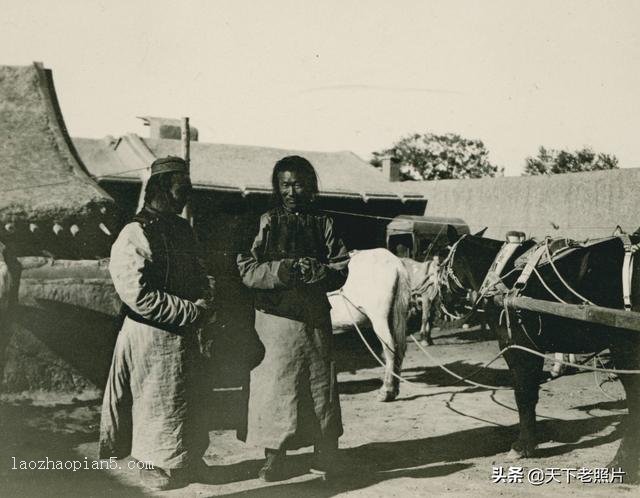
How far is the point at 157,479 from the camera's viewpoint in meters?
3.67

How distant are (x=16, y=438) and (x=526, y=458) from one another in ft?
13.0

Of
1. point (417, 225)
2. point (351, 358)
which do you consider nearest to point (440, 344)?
point (351, 358)

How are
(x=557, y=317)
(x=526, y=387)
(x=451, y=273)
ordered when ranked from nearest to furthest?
(x=557, y=317), (x=526, y=387), (x=451, y=273)

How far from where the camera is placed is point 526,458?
15.7 ft

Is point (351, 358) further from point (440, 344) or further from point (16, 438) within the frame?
point (16, 438)

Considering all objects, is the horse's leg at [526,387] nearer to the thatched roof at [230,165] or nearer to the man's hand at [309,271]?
the man's hand at [309,271]

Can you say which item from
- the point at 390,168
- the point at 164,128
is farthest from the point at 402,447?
the point at 390,168

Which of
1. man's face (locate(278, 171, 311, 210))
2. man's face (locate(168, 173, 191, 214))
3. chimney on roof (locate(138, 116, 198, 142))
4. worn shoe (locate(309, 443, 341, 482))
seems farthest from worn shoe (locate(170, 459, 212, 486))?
chimney on roof (locate(138, 116, 198, 142))

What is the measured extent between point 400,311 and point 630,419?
3277 mm

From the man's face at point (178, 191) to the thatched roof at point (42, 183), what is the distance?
3.28 m

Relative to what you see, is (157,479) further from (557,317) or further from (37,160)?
(37,160)

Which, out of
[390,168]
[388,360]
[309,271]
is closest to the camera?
[309,271]

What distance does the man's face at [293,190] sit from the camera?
400cm

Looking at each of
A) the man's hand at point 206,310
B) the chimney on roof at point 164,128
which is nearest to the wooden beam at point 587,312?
Result: the man's hand at point 206,310
